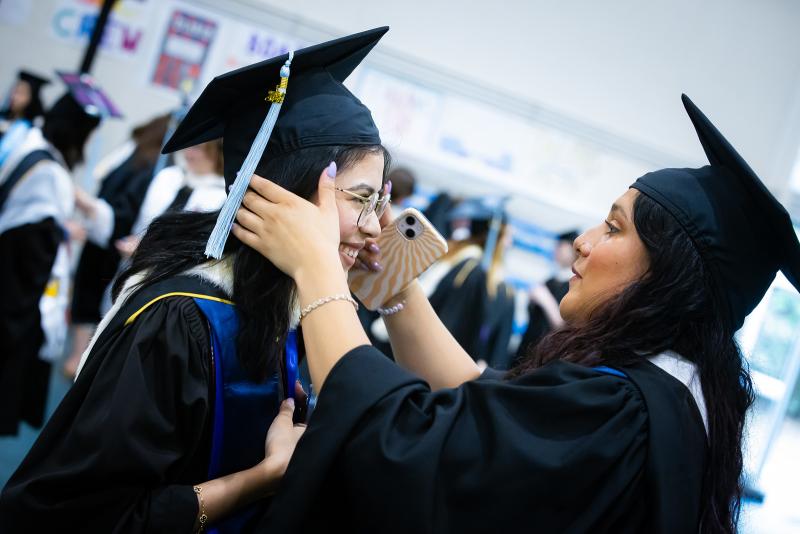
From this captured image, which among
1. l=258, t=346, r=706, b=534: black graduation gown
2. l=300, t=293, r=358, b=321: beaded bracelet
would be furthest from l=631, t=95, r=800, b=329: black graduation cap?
l=300, t=293, r=358, b=321: beaded bracelet

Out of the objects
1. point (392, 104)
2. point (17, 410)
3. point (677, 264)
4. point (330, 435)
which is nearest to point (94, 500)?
point (330, 435)

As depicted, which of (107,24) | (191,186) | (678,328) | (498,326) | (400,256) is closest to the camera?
(678,328)

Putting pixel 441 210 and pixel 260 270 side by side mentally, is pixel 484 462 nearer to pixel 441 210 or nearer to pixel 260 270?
pixel 260 270

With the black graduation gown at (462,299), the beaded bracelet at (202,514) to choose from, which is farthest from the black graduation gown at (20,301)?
the beaded bracelet at (202,514)

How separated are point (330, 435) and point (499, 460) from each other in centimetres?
30

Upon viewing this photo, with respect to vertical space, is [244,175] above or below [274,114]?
below

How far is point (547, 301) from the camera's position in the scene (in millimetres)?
5410

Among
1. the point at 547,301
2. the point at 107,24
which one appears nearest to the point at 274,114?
the point at 547,301

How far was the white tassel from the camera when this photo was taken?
4.86 feet

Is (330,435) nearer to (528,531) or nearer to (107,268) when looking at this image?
(528,531)

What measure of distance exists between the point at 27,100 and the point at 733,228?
4.57 metres

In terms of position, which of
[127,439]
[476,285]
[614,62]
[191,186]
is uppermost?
[614,62]

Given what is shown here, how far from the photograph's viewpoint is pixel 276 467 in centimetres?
143

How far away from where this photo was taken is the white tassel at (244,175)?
148 cm
